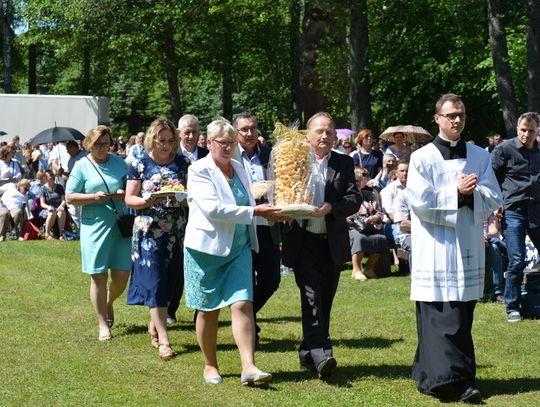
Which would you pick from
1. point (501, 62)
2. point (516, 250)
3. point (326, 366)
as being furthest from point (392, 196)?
point (501, 62)

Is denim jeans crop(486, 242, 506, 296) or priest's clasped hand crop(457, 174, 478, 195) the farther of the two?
denim jeans crop(486, 242, 506, 296)

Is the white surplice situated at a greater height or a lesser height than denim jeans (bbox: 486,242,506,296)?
greater

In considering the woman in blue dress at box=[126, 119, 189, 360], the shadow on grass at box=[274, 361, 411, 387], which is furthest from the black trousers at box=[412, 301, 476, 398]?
the woman in blue dress at box=[126, 119, 189, 360]

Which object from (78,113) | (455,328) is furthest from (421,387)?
(78,113)

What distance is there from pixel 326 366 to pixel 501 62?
15525 millimetres

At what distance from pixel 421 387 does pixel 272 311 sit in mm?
4360

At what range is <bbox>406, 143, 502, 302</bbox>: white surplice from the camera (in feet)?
25.7

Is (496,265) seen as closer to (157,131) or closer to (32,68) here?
(157,131)

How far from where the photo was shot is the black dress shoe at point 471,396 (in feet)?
25.2

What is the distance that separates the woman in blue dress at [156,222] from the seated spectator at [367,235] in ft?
18.5

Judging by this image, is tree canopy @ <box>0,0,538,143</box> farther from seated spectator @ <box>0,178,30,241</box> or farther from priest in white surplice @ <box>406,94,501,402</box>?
priest in white surplice @ <box>406,94,501,402</box>

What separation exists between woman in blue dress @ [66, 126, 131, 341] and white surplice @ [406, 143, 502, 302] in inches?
135

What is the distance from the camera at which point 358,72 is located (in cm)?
2655

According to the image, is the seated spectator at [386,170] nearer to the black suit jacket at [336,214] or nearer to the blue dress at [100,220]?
the blue dress at [100,220]
